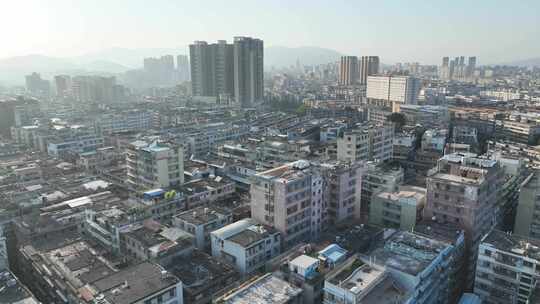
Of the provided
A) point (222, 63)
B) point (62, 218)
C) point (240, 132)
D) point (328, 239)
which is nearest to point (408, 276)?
point (328, 239)

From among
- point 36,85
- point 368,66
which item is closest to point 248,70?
point 368,66

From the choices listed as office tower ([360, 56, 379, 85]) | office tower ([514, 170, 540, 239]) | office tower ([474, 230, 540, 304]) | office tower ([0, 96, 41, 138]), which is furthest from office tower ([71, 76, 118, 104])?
office tower ([474, 230, 540, 304])

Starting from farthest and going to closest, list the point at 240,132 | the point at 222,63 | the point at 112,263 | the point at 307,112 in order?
the point at 222,63 → the point at 307,112 → the point at 240,132 → the point at 112,263

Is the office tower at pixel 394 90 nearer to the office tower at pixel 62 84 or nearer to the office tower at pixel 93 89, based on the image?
the office tower at pixel 93 89

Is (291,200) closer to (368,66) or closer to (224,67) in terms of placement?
(224,67)

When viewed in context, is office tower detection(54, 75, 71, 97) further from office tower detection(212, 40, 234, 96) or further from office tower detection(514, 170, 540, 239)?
office tower detection(514, 170, 540, 239)

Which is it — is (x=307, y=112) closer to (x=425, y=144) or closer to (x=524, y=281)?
(x=425, y=144)

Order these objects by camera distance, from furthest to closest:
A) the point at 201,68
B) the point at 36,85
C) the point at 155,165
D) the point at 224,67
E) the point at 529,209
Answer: the point at 36,85 < the point at 201,68 < the point at 224,67 < the point at 155,165 < the point at 529,209
